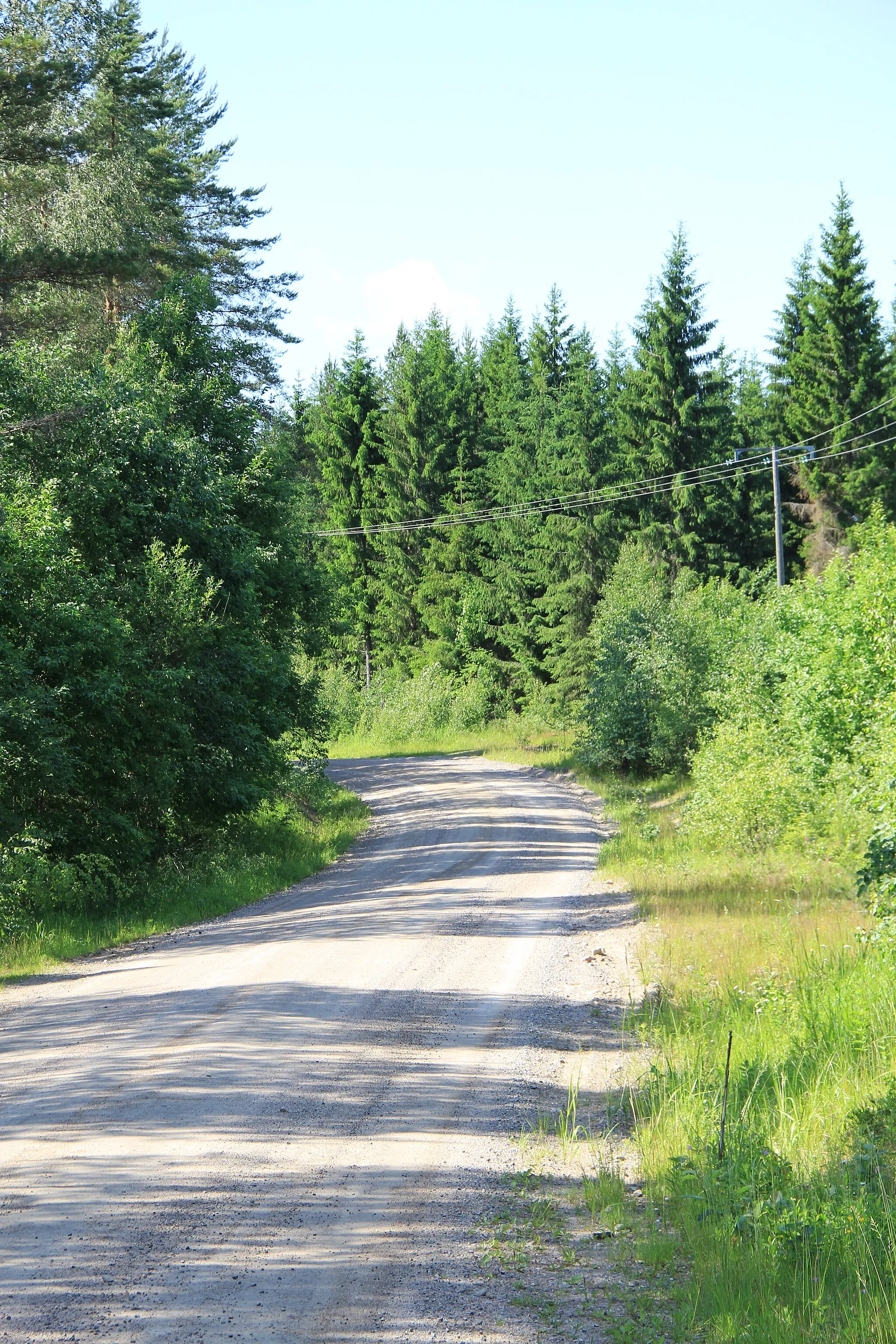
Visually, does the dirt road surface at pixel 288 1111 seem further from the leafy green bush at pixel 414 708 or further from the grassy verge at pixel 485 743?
the leafy green bush at pixel 414 708

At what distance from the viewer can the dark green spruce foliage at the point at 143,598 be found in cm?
1399

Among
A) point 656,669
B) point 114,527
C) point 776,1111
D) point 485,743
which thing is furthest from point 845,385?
point 776,1111

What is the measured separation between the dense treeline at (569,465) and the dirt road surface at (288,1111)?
26.0 m

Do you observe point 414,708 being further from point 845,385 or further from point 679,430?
point 845,385

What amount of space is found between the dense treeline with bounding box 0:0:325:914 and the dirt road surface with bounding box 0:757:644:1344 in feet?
9.50

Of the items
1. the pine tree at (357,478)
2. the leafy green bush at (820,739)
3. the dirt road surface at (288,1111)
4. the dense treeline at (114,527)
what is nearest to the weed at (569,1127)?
the dirt road surface at (288,1111)

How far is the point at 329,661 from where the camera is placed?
85.3ft

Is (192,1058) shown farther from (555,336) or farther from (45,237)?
(555,336)

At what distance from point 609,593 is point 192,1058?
90.1ft

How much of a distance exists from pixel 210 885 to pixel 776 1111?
10.9 m

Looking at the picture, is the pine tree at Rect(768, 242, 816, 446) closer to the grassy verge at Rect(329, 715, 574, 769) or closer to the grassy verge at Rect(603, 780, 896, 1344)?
the grassy verge at Rect(329, 715, 574, 769)

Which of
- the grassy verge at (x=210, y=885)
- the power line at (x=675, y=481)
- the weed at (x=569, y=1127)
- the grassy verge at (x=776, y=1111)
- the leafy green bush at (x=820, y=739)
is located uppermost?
the power line at (x=675, y=481)

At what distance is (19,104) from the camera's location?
18.7 meters

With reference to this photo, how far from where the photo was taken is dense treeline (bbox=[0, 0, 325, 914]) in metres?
14.1
